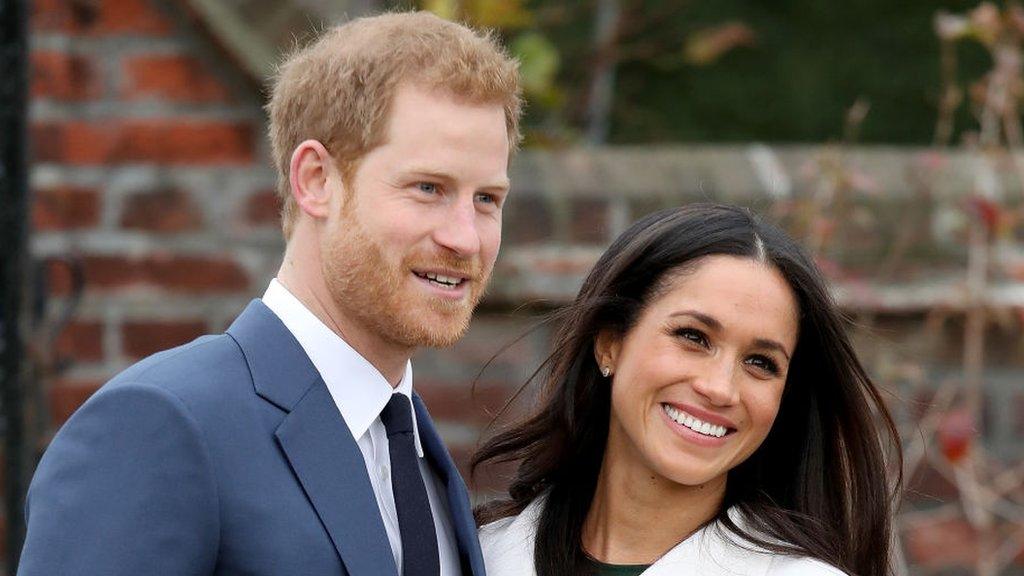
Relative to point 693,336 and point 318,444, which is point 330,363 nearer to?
point 318,444

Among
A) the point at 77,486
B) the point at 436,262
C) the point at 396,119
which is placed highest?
the point at 396,119

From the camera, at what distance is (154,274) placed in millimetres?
4141

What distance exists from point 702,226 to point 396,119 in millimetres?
721

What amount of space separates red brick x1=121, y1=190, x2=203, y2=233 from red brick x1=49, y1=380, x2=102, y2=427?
40cm

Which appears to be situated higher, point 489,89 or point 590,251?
point 489,89

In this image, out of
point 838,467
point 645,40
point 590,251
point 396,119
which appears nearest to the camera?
point 396,119

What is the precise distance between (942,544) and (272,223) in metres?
1.92

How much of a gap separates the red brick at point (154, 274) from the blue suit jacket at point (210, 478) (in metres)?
1.52

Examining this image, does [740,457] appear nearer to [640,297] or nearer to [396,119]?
[640,297]

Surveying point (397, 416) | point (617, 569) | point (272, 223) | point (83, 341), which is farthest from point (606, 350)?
point (83, 341)

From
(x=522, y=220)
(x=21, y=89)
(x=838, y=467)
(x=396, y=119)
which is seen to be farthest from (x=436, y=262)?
(x=522, y=220)

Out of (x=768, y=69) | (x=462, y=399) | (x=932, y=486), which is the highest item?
(x=768, y=69)

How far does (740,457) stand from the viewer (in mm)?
3023

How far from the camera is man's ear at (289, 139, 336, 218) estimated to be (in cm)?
266
